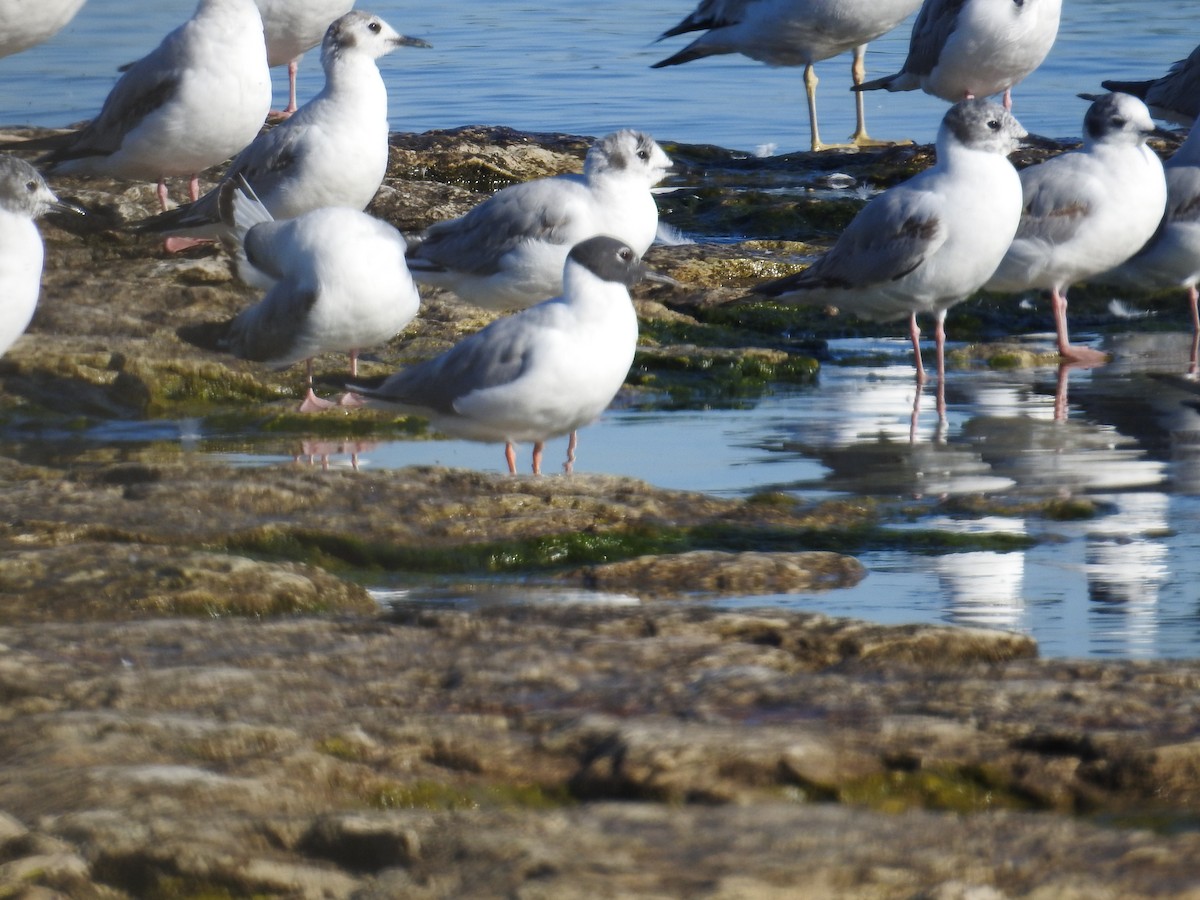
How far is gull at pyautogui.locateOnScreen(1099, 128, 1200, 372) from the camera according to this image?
905 centimetres

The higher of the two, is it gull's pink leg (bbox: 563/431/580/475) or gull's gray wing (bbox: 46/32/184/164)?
gull's gray wing (bbox: 46/32/184/164)

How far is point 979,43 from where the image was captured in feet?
42.5

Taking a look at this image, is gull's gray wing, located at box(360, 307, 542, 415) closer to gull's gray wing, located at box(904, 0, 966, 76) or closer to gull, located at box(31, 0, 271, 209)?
gull, located at box(31, 0, 271, 209)

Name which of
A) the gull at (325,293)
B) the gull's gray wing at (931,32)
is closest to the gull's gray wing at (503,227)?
the gull at (325,293)

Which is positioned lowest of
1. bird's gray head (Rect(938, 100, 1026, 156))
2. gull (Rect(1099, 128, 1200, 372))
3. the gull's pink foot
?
the gull's pink foot

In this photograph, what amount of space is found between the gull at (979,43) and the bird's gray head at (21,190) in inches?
302

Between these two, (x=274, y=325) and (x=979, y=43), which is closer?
(x=274, y=325)

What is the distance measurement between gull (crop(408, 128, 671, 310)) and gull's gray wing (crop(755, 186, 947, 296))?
884 mm

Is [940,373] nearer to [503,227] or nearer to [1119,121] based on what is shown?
[1119,121]

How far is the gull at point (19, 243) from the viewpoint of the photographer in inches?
265

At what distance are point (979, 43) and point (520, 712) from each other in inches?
407

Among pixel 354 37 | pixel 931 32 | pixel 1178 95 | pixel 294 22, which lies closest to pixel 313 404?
pixel 354 37

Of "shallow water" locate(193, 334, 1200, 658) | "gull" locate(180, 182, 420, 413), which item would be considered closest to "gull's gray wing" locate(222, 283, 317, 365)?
"gull" locate(180, 182, 420, 413)


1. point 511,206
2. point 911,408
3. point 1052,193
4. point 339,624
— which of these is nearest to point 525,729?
point 339,624
